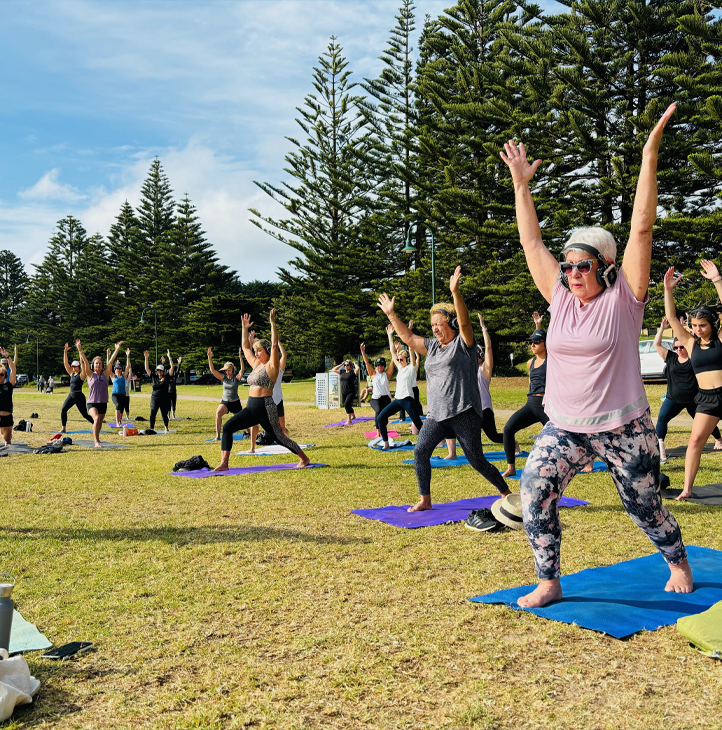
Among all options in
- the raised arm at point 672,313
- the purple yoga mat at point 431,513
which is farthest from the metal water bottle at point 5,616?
the raised arm at point 672,313

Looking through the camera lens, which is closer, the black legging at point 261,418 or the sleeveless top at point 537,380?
the sleeveless top at point 537,380

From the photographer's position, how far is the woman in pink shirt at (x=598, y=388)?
342cm

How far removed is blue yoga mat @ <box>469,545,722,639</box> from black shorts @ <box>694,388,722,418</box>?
2337mm

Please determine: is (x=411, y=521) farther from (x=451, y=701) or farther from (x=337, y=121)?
(x=337, y=121)

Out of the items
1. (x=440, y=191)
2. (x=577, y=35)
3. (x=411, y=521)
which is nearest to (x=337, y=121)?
(x=440, y=191)

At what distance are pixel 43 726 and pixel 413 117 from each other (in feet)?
105

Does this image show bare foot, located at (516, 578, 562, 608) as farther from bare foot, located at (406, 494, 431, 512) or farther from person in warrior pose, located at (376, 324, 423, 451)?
person in warrior pose, located at (376, 324, 423, 451)

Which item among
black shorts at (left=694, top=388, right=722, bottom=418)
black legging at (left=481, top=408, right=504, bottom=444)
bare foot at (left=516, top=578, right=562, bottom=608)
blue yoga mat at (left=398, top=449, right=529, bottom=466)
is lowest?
blue yoga mat at (left=398, top=449, right=529, bottom=466)

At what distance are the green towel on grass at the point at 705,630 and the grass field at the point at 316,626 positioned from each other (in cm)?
5

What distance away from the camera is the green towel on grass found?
10.3 feet

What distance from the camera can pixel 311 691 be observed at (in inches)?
113

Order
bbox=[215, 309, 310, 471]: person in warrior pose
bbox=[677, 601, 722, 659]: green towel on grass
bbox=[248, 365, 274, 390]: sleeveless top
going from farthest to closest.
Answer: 1. bbox=[248, 365, 274, 390]: sleeveless top
2. bbox=[215, 309, 310, 471]: person in warrior pose
3. bbox=[677, 601, 722, 659]: green towel on grass

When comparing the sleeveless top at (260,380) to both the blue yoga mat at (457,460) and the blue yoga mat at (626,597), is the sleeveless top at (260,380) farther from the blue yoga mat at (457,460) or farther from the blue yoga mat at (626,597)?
the blue yoga mat at (626,597)

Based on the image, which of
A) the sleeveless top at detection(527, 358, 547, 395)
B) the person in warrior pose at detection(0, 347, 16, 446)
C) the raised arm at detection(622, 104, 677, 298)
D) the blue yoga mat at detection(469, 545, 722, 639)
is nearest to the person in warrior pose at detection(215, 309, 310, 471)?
the sleeveless top at detection(527, 358, 547, 395)
